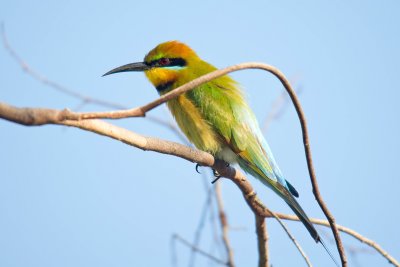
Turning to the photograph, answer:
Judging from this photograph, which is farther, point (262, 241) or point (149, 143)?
point (262, 241)

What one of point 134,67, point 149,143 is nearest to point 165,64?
point 134,67

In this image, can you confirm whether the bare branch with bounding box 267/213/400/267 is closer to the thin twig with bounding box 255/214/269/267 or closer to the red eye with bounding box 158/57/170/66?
the thin twig with bounding box 255/214/269/267

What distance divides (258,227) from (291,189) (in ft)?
1.11

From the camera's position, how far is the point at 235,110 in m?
3.18

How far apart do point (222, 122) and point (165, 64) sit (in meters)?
0.55

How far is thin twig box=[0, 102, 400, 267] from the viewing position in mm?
1294

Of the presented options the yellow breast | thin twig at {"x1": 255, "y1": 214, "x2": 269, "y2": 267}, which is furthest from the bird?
thin twig at {"x1": 255, "y1": 214, "x2": 269, "y2": 267}

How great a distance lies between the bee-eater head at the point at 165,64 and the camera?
3.30 meters

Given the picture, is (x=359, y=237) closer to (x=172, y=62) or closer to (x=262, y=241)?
(x=262, y=241)

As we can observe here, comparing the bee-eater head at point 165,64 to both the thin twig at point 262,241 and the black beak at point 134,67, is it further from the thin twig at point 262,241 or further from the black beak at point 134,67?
the thin twig at point 262,241

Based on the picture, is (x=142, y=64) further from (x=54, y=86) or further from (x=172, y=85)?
(x=54, y=86)

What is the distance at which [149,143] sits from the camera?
1854 millimetres

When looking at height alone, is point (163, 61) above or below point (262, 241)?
above

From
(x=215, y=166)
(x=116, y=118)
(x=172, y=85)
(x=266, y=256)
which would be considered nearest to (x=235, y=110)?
(x=172, y=85)
